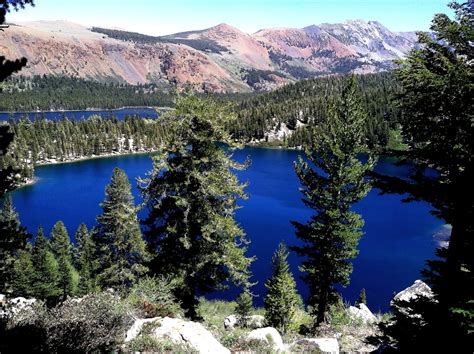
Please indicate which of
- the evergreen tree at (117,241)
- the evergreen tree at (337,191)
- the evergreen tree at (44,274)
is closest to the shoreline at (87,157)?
the evergreen tree at (44,274)

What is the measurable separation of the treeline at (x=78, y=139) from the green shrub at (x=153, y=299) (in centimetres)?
13315

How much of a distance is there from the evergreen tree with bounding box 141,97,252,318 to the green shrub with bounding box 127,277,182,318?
1.65 m

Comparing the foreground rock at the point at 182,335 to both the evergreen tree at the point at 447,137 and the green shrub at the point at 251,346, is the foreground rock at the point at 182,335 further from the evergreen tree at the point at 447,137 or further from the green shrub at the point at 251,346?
the evergreen tree at the point at 447,137

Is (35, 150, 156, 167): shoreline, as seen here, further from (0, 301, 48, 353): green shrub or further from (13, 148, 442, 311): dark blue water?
(0, 301, 48, 353): green shrub

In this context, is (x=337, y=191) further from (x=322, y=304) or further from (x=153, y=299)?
(x=153, y=299)

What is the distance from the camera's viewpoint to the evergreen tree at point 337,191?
2247 cm

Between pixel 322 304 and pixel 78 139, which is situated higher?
pixel 322 304

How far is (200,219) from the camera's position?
63.6 feet

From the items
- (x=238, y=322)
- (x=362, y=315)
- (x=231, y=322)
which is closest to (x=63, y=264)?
(x=238, y=322)

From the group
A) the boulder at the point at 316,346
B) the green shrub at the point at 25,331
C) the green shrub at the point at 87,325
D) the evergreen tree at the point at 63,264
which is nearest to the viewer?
the green shrub at the point at 25,331

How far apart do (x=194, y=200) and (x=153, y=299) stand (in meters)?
4.88

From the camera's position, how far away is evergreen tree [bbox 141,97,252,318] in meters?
19.2

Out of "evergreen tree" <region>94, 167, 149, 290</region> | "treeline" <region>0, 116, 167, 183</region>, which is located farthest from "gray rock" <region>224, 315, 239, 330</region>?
"treeline" <region>0, 116, 167, 183</region>

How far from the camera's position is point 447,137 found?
10.3 meters
